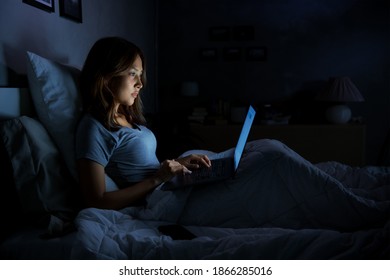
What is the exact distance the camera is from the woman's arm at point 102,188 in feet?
3.95

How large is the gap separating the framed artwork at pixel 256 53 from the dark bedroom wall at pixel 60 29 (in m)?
1.02

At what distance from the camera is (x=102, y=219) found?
3.56 feet

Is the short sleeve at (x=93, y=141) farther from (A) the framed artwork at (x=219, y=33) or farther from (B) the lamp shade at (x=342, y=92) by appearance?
(A) the framed artwork at (x=219, y=33)

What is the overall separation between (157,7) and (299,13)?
136 cm

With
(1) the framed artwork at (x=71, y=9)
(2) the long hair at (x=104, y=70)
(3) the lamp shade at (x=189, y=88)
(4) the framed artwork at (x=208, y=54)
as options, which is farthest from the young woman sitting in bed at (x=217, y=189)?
(4) the framed artwork at (x=208, y=54)

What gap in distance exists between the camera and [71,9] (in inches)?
76.2

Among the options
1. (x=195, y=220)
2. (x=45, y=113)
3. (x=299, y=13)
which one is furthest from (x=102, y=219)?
(x=299, y=13)

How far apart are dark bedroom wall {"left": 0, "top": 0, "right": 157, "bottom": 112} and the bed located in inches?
7.9

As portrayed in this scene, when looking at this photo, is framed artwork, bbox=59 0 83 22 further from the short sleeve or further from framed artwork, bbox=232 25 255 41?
framed artwork, bbox=232 25 255 41

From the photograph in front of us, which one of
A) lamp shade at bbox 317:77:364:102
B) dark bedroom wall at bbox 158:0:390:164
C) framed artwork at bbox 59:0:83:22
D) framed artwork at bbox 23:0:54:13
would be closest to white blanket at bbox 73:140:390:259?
framed artwork at bbox 23:0:54:13

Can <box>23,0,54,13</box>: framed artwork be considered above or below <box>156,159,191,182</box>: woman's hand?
above

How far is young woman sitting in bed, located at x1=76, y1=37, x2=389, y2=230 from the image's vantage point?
1.17m

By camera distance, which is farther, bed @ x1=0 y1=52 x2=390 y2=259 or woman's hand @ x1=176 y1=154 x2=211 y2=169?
woman's hand @ x1=176 y1=154 x2=211 y2=169

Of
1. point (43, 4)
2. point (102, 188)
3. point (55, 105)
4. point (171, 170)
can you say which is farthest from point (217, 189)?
point (43, 4)
